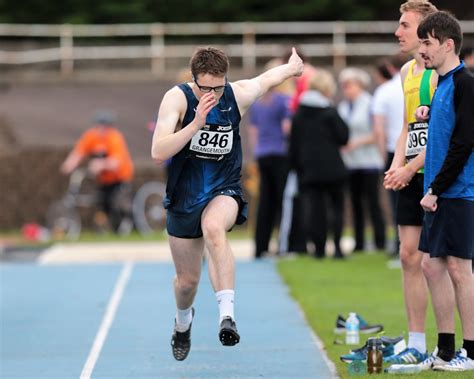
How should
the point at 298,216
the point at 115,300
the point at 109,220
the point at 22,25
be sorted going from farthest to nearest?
1. the point at 22,25
2. the point at 109,220
3. the point at 298,216
4. the point at 115,300

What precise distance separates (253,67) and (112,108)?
234 inches

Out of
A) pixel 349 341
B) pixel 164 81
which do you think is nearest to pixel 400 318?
pixel 349 341

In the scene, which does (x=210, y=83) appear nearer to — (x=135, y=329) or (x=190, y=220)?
(x=190, y=220)

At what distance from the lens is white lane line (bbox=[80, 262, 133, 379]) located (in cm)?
975

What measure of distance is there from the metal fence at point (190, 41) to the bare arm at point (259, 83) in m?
27.8

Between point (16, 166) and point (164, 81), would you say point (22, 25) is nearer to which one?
point (164, 81)

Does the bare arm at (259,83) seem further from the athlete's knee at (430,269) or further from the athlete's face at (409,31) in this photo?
the athlete's knee at (430,269)

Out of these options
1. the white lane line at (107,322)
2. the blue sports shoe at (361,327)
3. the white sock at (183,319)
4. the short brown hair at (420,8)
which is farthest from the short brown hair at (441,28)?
the white lane line at (107,322)

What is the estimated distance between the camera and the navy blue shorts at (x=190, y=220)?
30.1 feet

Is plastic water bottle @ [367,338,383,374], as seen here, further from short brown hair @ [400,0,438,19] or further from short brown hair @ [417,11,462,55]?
short brown hair @ [400,0,438,19]

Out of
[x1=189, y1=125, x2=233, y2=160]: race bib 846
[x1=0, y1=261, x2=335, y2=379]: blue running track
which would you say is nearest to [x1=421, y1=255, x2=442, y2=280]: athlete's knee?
[x1=0, y1=261, x2=335, y2=379]: blue running track

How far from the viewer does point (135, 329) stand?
38.3 ft

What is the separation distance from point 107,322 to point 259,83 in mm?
3537

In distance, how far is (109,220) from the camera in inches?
910
